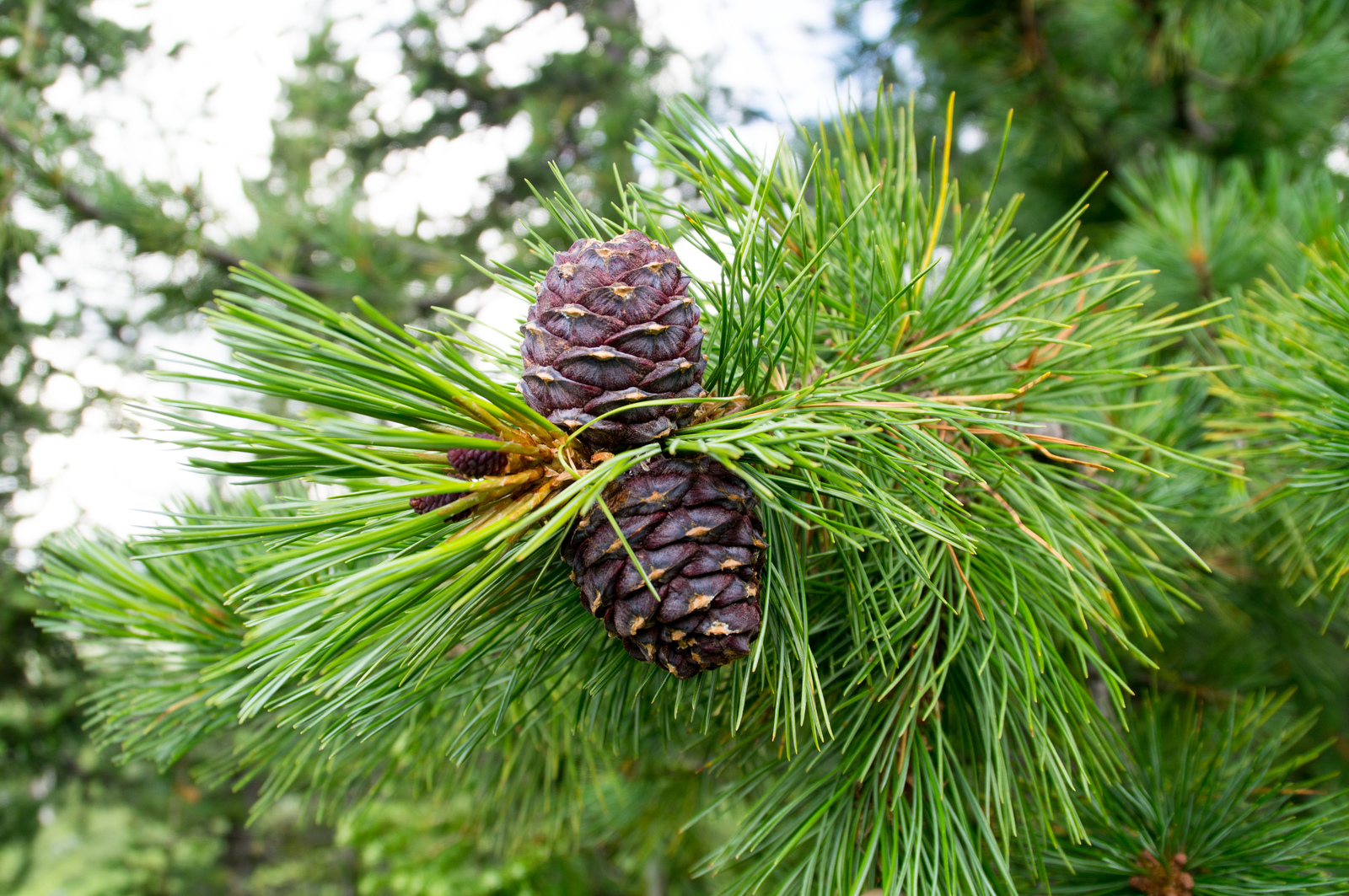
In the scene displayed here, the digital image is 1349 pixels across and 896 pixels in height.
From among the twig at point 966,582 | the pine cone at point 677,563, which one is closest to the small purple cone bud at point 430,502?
the pine cone at point 677,563

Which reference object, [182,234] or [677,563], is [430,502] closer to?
[677,563]

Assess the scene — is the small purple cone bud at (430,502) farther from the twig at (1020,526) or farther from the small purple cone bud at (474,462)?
the twig at (1020,526)

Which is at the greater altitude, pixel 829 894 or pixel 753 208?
pixel 753 208

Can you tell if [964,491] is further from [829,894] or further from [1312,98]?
[1312,98]

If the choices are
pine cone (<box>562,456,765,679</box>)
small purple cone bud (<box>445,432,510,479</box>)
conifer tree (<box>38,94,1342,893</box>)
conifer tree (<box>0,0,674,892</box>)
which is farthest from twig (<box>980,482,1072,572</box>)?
conifer tree (<box>0,0,674,892</box>)

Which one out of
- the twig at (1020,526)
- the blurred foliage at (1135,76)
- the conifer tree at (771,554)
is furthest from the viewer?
the blurred foliage at (1135,76)

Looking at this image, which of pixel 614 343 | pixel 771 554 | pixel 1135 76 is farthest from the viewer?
pixel 1135 76

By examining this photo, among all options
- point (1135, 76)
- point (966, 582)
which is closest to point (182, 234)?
point (966, 582)

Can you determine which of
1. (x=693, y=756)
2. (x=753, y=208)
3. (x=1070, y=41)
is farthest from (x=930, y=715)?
(x=1070, y=41)
